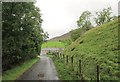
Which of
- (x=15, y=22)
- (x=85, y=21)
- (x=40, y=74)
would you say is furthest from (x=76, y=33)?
(x=15, y=22)

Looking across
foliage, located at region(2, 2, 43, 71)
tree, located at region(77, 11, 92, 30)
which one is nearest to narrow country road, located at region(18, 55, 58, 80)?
foliage, located at region(2, 2, 43, 71)

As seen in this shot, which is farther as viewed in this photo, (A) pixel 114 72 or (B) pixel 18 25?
(B) pixel 18 25

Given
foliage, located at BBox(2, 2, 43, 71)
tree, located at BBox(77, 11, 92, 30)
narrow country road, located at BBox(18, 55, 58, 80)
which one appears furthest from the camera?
tree, located at BBox(77, 11, 92, 30)

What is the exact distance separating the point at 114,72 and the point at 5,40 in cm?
927

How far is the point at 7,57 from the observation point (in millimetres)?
25656

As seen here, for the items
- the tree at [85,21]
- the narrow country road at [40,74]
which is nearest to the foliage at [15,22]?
the narrow country road at [40,74]

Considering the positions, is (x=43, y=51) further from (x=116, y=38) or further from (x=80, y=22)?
(x=116, y=38)

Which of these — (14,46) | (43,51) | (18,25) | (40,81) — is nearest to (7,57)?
(14,46)

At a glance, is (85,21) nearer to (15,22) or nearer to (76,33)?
(76,33)

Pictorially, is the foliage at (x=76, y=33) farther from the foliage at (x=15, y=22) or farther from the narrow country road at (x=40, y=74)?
the foliage at (x=15, y=22)

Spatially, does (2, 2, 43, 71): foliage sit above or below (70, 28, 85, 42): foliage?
below

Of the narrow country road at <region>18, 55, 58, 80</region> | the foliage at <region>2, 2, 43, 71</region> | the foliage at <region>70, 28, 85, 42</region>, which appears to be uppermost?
the foliage at <region>70, 28, 85, 42</region>

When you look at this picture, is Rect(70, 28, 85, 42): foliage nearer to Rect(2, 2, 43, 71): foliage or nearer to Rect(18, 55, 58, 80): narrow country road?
Rect(18, 55, 58, 80): narrow country road

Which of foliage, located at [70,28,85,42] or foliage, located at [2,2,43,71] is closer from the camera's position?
foliage, located at [2,2,43,71]
